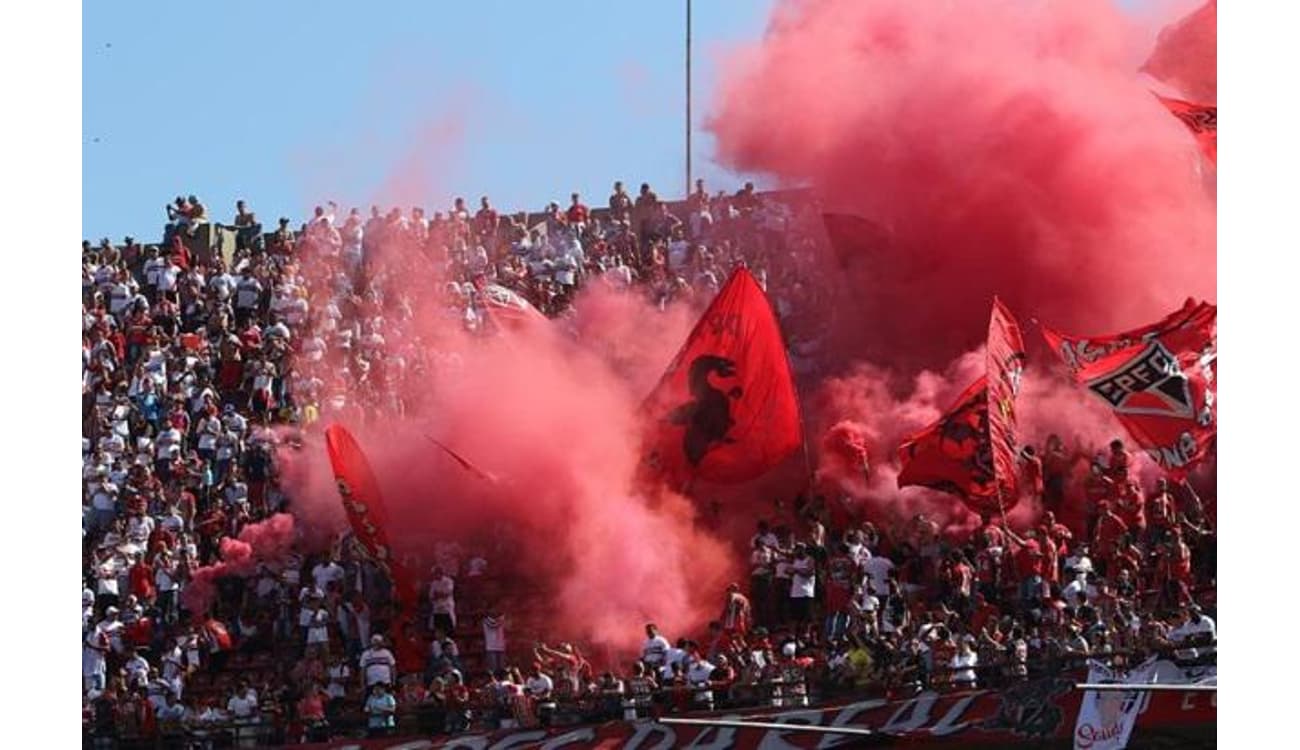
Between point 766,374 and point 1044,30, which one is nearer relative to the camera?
point 766,374

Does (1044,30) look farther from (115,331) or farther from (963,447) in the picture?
(115,331)

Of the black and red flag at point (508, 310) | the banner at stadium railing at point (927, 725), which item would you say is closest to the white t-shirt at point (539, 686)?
the banner at stadium railing at point (927, 725)

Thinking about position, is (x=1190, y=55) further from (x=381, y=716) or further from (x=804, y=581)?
(x=381, y=716)

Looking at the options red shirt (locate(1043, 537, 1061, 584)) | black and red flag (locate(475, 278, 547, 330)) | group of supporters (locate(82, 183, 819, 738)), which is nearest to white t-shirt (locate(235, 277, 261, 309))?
group of supporters (locate(82, 183, 819, 738))

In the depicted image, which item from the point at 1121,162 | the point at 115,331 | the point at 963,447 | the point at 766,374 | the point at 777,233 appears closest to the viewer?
the point at 963,447

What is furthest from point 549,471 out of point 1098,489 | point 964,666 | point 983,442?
point 964,666

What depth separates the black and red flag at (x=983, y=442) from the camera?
59.4ft

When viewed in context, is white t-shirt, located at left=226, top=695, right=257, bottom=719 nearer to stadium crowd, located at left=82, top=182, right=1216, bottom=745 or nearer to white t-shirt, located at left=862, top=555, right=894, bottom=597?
stadium crowd, located at left=82, top=182, right=1216, bottom=745

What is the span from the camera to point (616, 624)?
19969 millimetres

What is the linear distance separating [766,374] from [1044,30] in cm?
422

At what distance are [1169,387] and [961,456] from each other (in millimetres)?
1605

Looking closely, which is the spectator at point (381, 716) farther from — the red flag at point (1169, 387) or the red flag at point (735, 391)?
the red flag at point (1169, 387)
